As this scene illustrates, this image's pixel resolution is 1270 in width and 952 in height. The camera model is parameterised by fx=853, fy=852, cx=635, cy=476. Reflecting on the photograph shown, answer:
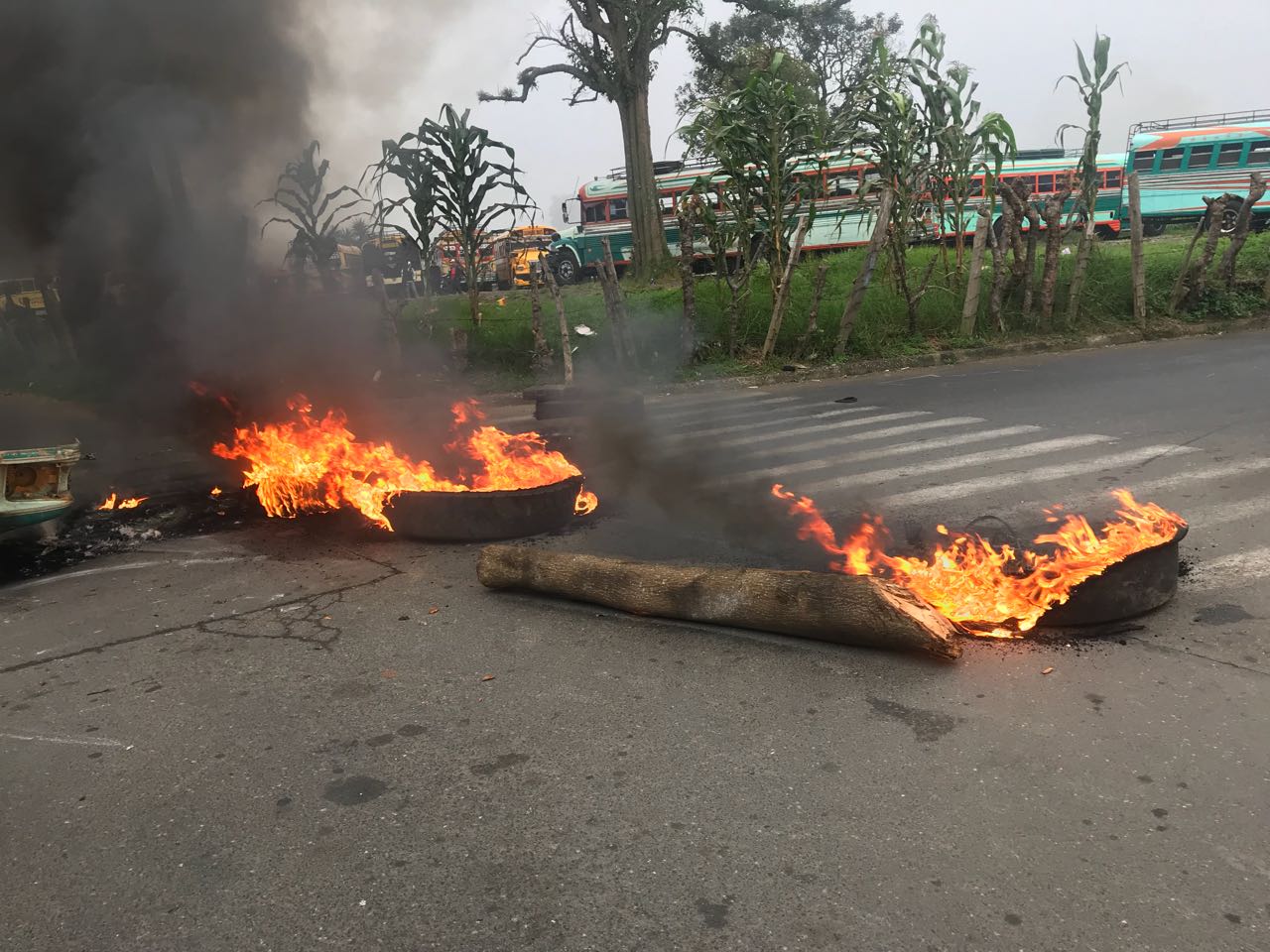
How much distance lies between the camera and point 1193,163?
23938 mm

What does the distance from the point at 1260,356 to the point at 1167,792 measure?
1065cm

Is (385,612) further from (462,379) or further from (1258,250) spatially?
(1258,250)

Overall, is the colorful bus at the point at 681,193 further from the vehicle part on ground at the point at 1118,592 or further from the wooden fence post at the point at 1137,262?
the vehicle part on ground at the point at 1118,592

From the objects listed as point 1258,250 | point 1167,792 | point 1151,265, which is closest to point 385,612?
point 1167,792

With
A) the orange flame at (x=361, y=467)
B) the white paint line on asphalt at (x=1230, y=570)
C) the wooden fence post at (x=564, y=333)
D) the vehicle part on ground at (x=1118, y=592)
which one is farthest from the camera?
the wooden fence post at (x=564, y=333)

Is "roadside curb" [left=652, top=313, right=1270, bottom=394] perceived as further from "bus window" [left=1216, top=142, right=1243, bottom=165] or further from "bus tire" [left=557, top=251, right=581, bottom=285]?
"bus tire" [left=557, top=251, right=581, bottom=285]

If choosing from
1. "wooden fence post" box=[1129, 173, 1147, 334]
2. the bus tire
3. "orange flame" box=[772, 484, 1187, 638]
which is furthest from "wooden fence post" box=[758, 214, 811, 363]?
the bus tire

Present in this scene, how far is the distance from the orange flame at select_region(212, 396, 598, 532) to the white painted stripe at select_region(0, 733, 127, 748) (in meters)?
2.55

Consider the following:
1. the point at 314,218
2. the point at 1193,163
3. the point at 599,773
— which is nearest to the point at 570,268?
the point at 314,218

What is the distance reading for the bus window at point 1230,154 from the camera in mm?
23203

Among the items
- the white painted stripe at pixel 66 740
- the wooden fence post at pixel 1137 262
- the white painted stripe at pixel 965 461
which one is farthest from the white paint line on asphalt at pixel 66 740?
the wooden fence post at pixel 1137 262

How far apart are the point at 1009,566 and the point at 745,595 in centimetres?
130

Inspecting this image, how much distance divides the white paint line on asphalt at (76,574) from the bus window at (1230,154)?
1097 inches

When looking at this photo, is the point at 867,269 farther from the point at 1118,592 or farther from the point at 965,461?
the point at 1118,592
